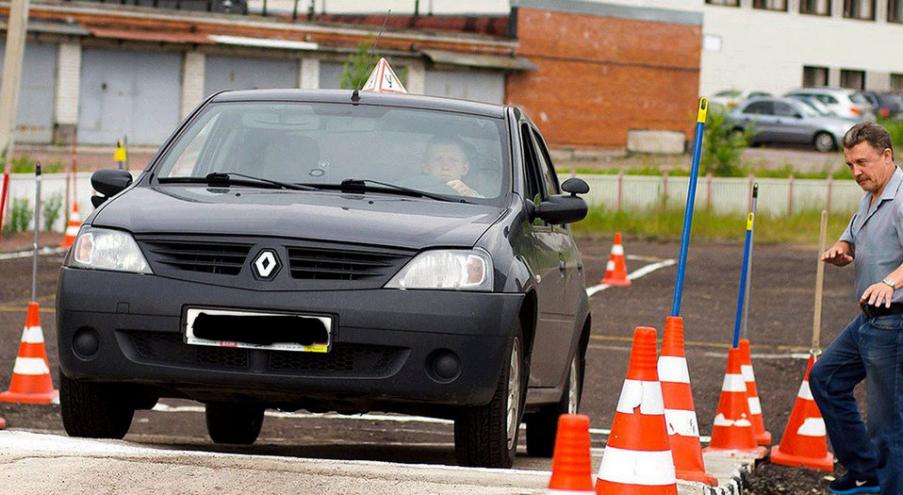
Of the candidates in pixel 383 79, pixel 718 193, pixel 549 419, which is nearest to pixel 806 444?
pixel 549 419

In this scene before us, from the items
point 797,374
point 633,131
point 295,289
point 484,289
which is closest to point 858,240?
point 484,289

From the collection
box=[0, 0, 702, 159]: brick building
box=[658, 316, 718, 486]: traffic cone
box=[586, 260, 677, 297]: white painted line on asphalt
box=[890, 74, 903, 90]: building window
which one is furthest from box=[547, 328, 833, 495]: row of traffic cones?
box=[890, 74, 903, 90]: building window

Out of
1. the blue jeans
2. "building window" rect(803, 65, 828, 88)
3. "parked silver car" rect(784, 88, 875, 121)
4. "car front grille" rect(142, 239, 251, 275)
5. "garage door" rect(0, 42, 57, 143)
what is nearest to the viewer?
"car front grille" rect(142, 239, 251, 275)

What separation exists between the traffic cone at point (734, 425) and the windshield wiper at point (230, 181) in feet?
10.3

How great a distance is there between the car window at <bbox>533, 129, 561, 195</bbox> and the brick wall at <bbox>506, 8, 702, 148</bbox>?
46968 mm

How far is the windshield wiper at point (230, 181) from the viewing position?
8031 millimetres

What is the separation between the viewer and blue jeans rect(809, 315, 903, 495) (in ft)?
27.2

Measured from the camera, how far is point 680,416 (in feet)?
25.4

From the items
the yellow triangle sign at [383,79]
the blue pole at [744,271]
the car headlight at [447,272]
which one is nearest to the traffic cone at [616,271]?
the yellow triangle sign at [383,79]

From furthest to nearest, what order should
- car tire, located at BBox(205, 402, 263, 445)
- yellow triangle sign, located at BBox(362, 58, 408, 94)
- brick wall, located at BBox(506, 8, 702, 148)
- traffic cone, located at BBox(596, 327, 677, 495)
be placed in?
brick wall, located at BBox(506, 8, 702, 148) < yellow triangle sign, located at BBox(362, 58, 408, 94) < car tire, located at BBox(205, 402, 263, 445) < traffic cone, located at BBox(596, 327, 677, 495)

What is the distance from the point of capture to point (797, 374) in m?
15.7

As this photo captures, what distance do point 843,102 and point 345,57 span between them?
1640 cm

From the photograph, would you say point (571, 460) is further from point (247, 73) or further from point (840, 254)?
point (247, 73)

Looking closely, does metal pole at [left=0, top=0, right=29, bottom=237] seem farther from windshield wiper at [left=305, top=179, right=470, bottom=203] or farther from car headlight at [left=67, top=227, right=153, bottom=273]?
car headlight at [left=67, top=227, right=153, bottom=273]
